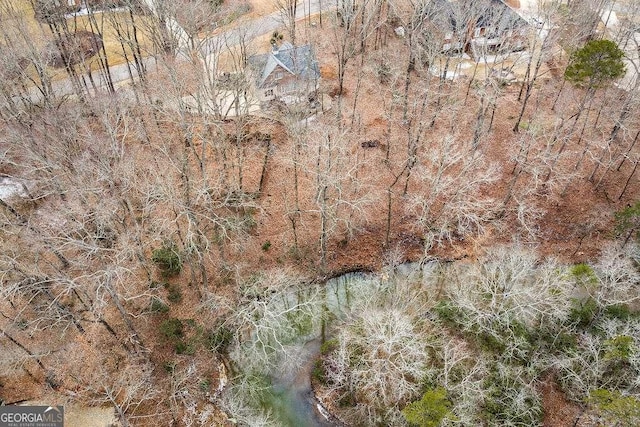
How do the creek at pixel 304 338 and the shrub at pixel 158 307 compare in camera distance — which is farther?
the shrub at pixel 158 307

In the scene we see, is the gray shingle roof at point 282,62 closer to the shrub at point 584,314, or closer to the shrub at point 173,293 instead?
the shrub at point 173,293

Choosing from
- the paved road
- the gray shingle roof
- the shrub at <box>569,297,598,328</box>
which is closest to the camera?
the shrub at <box>569,297,598,328</box>

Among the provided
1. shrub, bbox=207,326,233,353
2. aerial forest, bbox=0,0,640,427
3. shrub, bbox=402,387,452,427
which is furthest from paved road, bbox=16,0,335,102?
shrub, bbox=402,387,452,427

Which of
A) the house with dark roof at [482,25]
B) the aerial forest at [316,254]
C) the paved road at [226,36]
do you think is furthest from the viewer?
the paved road at [226,36]

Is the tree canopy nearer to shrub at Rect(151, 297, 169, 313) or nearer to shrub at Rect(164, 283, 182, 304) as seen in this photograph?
shrub at Rect(164, 283, 182, 304)

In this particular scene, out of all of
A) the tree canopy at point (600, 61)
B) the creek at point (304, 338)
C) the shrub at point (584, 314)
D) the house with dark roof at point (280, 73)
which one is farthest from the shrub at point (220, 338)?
the tree canopy at point (600, 61)

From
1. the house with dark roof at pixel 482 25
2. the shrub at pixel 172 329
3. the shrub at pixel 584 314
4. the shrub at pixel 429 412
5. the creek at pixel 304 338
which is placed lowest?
the creek at pixel 304 338
